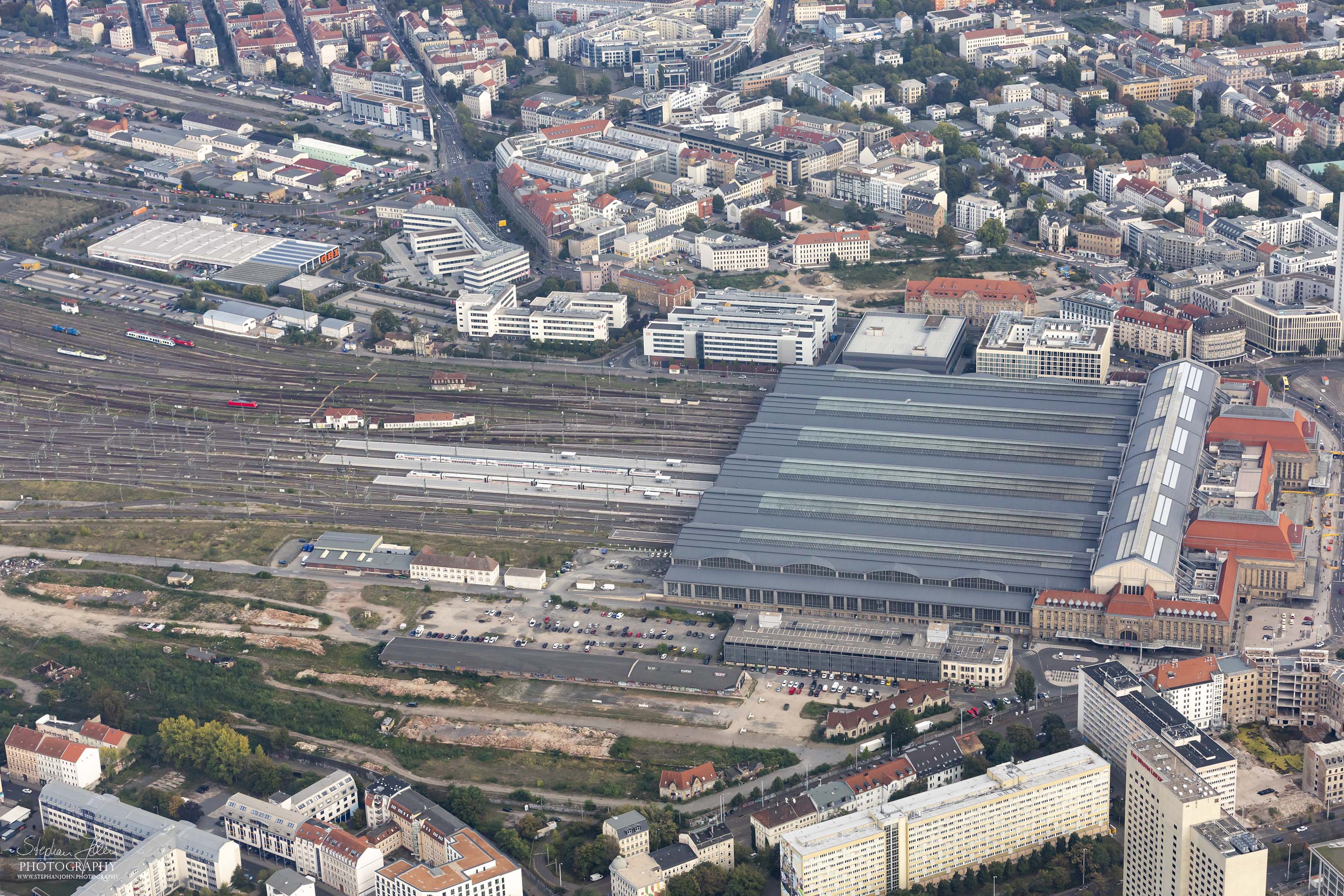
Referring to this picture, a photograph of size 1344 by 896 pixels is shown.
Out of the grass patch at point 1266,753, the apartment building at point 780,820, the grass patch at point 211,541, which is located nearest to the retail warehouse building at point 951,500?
the grass patch at point 1266,753

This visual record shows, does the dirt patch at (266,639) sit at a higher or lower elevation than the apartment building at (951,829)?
lower

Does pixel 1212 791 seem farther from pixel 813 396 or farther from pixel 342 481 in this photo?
pixel 342 481

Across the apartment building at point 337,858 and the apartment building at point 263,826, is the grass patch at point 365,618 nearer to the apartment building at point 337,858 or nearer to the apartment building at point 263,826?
the apartment building at point 263,826

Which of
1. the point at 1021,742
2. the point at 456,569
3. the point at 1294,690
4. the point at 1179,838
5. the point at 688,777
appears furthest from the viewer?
the point at 456,569

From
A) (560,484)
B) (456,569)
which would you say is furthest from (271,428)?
(456,569)

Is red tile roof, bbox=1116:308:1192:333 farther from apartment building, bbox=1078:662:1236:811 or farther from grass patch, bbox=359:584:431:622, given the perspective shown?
grass patch, bbox=359:584:431:622

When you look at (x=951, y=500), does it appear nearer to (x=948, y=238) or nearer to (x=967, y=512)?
(x=967, y=512)

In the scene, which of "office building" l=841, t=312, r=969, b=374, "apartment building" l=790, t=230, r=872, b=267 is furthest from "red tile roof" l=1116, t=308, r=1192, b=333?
"apartment building" l=790, t=230, r=872, b=267
